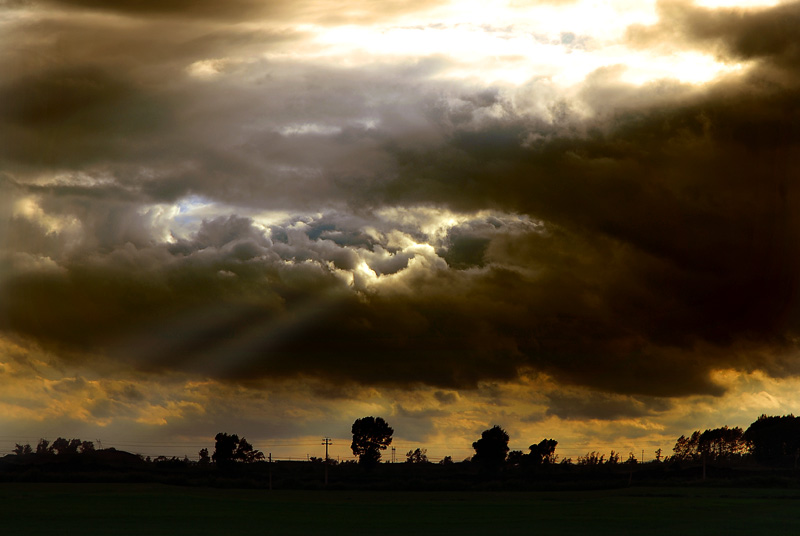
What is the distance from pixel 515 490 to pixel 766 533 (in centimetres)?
12050

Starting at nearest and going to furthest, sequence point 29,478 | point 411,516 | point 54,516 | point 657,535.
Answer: point 657,535 < point 54,516 < point 411,516 < point 29,478

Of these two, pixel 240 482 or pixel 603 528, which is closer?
pixel 603 528

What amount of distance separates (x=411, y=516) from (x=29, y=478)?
116m

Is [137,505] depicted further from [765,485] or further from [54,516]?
[765,485]

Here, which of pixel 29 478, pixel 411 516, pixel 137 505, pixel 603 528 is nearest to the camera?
A: pixel 603 528

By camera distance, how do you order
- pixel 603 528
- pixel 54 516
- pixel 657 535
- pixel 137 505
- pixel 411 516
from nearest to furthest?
1. pixel 657 535
2. pixel 603 528
3. pixel 54 516
4. pixel 411 516
5. pixel 137 505

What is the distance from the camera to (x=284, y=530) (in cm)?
6900

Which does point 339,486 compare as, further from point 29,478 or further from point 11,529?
point 11,529

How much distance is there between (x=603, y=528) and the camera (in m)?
71.7

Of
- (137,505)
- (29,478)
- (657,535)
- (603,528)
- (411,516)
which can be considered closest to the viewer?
(657,535)

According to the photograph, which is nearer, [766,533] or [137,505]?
[766,533]

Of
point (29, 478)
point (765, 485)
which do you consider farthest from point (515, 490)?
point (29, 478)

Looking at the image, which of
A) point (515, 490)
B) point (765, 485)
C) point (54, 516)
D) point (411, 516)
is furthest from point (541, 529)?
point (765, 485)

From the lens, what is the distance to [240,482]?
600ft
